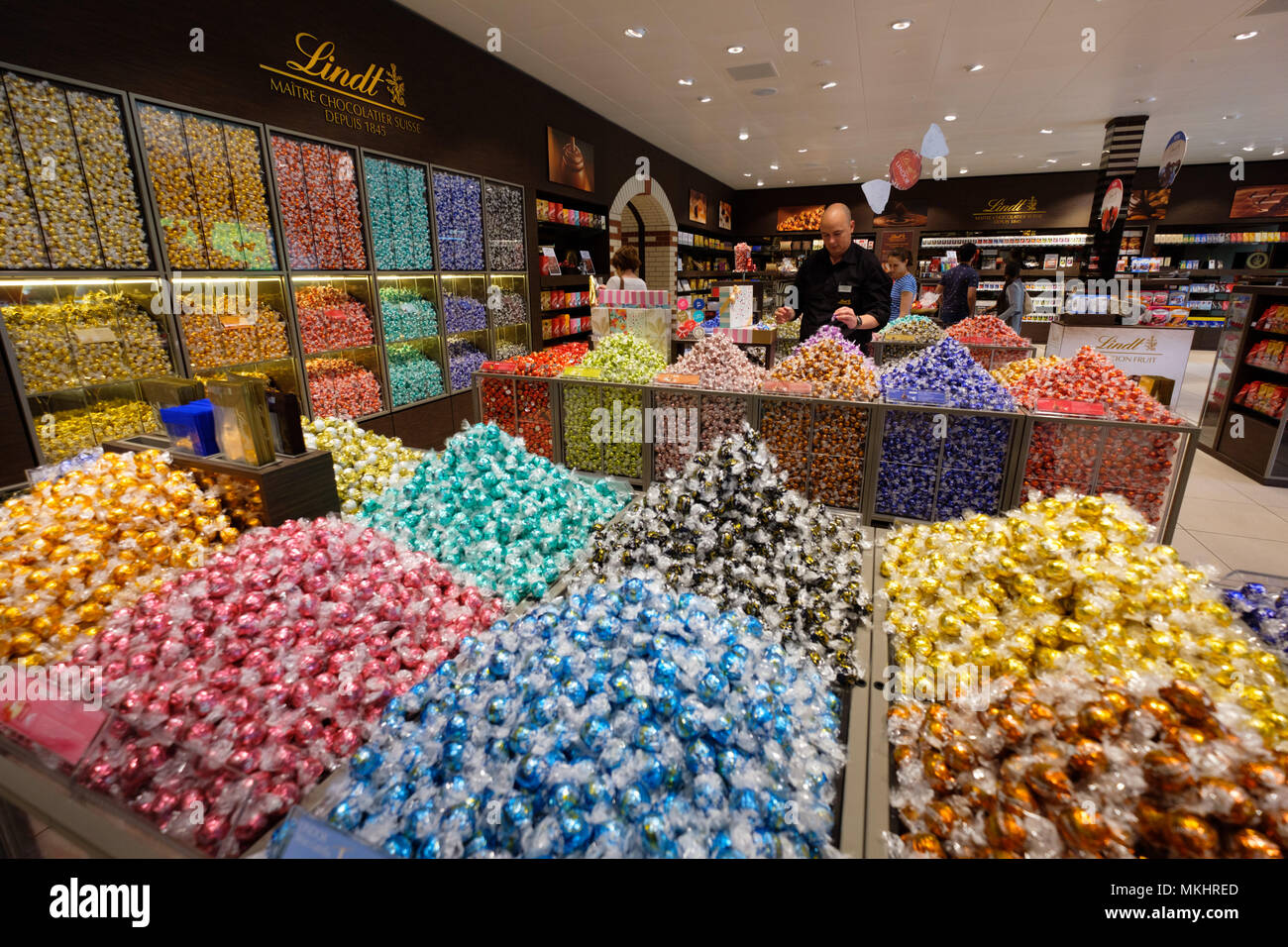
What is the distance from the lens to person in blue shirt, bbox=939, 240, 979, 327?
673cm

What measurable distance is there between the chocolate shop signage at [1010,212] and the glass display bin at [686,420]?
1444 centimetres

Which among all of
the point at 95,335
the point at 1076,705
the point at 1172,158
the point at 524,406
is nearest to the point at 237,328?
the point at 95,335

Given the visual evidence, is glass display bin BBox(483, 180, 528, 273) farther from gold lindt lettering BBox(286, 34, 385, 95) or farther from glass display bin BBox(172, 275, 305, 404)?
glass display bin BBox(172, 275, 305, 404)

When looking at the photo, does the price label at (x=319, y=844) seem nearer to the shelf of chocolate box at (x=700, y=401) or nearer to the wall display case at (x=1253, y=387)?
the shelf of chocolate box at (x=700, y=401)

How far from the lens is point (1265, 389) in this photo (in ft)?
16.4

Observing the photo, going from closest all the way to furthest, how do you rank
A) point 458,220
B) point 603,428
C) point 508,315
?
point 603,428 → point 458,220 → point 508,315

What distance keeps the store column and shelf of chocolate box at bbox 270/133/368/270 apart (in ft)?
30.0

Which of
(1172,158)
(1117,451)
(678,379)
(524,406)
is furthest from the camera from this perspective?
(1172,158)

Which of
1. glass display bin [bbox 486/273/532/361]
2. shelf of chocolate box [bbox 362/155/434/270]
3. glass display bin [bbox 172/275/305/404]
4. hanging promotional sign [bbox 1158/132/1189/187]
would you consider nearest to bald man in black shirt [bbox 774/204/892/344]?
glass display bin [bbox 486/273/532/361]

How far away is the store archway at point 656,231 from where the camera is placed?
34.1ft

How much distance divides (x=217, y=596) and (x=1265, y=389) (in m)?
7.37

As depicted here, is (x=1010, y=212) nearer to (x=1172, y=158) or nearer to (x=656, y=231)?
(x=1172, y=158)

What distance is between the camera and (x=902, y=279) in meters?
7.43

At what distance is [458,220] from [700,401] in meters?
3.83
